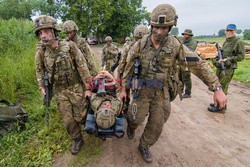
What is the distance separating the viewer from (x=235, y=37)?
4566mm

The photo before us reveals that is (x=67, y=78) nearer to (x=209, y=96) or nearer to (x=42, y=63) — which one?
(x=42, y=63)

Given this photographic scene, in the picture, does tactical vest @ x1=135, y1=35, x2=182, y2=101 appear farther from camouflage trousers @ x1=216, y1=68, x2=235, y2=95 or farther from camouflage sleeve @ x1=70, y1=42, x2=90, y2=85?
camouflage trousers @ x1=216, y1=68, x2=235, y2=95

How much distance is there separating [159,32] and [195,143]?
7.59ft

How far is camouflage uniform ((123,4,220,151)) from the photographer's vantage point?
2434 millimetres

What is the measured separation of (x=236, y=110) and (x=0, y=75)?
6.68 m

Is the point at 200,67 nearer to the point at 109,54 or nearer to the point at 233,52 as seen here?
the point at 233,52

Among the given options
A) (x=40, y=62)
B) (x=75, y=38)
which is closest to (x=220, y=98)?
(x=40, y=62)

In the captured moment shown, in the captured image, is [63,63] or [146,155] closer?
[63,63]

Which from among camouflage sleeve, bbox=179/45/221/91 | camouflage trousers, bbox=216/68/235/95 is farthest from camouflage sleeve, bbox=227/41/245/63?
camouflage sleeve, bbox=179/45/221/91

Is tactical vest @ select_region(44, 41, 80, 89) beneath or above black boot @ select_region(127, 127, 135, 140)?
above

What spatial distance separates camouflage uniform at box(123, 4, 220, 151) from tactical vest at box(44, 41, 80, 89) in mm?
875

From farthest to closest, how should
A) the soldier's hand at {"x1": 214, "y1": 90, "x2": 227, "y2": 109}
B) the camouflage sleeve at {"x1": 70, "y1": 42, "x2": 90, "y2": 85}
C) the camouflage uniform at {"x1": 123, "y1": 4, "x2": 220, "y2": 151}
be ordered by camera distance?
the camouflage sleeve at {"x1": 70, "y1": 42, "x2": 90, "y2": 85} < the camouflage uniform at {"x1": 123, "y1": 4, "x2": 220, "y2": 151} < the soldier's hand at {"x1": 214, "y1": 90, "x2": 227, "y2": 109}

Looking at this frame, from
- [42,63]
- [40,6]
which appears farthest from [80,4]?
[42,63]

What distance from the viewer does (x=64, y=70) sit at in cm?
278
